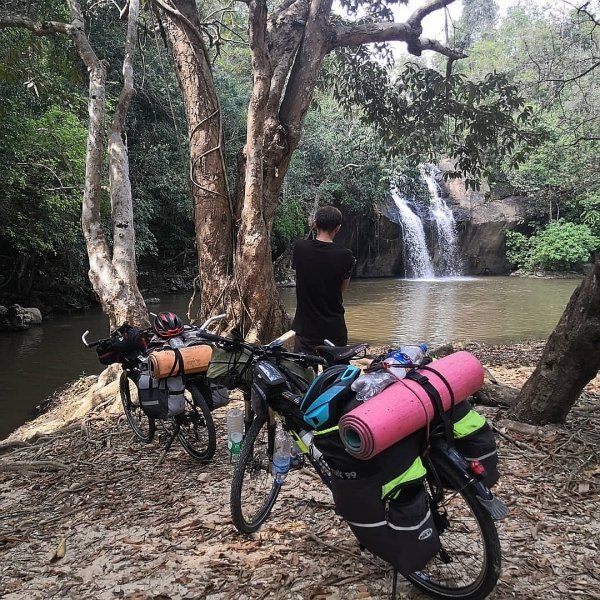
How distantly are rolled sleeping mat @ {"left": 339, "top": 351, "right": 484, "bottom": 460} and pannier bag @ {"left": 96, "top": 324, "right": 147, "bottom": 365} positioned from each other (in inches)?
108

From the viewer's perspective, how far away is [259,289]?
648 cm

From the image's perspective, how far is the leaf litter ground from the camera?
2324mm

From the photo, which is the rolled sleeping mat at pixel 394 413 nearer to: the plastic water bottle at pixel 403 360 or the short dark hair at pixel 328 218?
the plastic water bottle at pixel 403 360

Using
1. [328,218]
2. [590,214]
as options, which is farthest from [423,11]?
[590,214]

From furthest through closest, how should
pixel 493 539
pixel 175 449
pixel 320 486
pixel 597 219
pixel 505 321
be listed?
pixel 597 219 < pixel 505 321 < pixel 175 449 < pixel 320 486 < pixel 493 539

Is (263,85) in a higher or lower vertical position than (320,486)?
higher

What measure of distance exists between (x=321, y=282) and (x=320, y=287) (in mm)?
35

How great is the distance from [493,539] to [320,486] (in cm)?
149

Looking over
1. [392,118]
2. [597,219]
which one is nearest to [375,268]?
[597,219]

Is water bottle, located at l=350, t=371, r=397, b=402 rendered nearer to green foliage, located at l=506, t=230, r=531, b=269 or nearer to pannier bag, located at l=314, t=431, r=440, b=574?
pannier bag, located at l=314, t=431, r=440, b=574

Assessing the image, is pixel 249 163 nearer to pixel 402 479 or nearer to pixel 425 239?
pixel 402 479

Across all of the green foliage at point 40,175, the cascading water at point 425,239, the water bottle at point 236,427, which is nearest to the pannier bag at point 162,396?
the water bottle at point 236,427

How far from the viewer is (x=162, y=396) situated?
3.58 metres

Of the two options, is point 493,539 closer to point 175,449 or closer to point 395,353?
point 395,353
